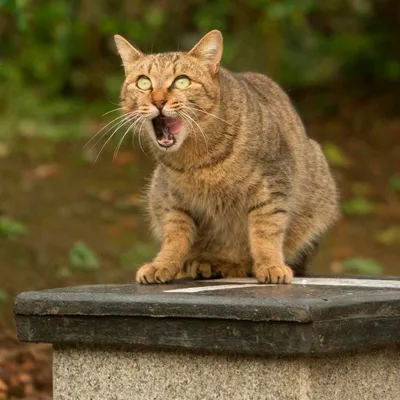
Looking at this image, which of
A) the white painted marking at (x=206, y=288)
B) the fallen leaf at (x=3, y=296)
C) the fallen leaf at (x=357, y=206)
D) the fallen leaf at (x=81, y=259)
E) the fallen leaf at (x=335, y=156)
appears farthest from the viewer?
the fallen leaf at (x=335, y=156)

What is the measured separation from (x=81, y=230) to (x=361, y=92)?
4369mm

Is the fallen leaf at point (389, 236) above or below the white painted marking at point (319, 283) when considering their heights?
above

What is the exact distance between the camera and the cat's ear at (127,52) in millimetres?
4559

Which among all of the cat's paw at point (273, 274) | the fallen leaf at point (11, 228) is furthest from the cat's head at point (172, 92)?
the fallen leaf at point (11, 228)

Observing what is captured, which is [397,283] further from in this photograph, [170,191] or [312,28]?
[312,28]

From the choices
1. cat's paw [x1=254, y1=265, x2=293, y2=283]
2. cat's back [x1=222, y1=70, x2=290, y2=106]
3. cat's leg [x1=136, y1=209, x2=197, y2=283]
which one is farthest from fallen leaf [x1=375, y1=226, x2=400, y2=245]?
cat's paw [x1=254, y1=265, x2=293, y2=283]

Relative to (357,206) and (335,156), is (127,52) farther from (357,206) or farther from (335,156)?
(335,156)

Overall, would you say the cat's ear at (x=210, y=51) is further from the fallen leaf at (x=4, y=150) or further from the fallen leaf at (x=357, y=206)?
the fallen leaf at (x=4, y=150)

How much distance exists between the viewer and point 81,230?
25.8 ft

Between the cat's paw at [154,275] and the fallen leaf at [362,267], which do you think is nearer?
the cat's paw at [154,275]

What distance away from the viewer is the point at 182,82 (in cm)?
434

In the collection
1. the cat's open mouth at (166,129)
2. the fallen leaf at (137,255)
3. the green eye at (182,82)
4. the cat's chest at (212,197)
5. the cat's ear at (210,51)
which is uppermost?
the fallen leaf at (137,255)

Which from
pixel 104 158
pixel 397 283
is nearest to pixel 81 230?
pixel 104 158

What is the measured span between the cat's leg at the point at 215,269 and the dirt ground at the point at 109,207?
1.00 meters
